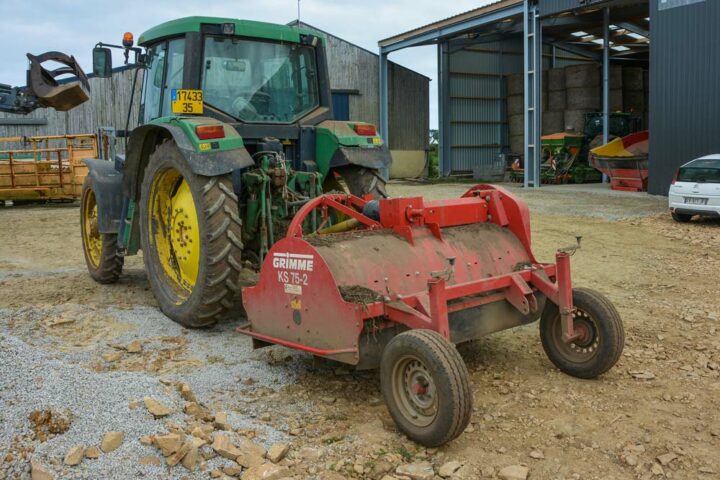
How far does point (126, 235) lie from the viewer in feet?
21.8

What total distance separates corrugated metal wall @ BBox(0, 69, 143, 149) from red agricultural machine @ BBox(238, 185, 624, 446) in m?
20.6

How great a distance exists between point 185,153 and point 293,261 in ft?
5.26

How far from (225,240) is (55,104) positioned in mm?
5232

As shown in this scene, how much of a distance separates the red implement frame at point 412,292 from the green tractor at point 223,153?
791 millimetres

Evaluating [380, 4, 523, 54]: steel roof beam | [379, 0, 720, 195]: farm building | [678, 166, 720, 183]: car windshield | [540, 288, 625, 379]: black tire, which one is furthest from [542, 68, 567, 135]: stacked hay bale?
[540, 288, 625, 379]: black tire

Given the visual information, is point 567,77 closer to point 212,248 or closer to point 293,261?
point 212,248

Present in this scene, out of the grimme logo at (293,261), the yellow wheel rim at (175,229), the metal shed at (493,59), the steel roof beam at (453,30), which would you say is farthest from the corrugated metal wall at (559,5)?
the grimme logo at (293,261)

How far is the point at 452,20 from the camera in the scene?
22.8m

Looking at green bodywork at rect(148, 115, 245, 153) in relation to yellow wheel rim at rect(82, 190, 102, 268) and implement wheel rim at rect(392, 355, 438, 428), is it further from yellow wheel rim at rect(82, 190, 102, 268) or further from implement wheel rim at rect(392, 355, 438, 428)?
yellow wheel rim at rect(82, 190, 102, 268)

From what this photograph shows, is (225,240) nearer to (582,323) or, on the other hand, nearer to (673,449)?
(582,323)

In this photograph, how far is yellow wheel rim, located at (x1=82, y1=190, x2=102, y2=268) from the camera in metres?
7.81

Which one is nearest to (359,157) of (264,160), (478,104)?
(264,160)

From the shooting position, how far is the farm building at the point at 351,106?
2434cm

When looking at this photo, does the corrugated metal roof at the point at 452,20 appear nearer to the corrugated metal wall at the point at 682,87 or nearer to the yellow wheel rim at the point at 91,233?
the corrugated metal wall at the point at 682,87
